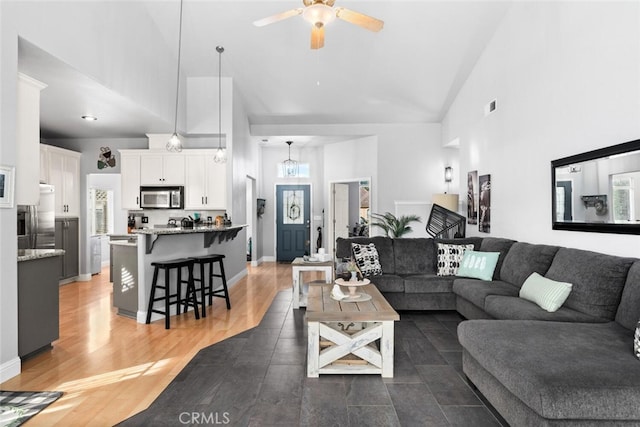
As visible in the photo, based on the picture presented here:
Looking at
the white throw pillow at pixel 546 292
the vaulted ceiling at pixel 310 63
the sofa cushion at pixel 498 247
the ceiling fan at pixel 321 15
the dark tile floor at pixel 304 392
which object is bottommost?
the dark tile floor at pixel 304 392

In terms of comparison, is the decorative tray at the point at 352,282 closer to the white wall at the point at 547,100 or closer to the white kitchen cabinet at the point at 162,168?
the white wall at the point at 547,100

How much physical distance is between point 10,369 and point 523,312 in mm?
3924

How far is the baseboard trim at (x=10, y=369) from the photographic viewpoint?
282 centimetres

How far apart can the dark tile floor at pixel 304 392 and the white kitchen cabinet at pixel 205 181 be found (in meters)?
3.26

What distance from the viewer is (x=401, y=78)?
21.3 ft

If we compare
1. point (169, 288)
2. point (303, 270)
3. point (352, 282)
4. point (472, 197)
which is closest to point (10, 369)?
point (169, 288)

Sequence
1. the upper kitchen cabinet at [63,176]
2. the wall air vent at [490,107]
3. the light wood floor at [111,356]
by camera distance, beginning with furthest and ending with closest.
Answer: the upper kitchen cabinet at [63,176] → the wall air vent at [490,107] → the light wood floor at [111,356]

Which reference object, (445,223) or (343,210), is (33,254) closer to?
(445,223)

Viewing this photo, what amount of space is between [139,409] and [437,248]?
378 centimetres

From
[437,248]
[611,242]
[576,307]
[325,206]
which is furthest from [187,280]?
[325,206]

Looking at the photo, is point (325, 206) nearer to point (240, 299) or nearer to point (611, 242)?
point (240, 299)

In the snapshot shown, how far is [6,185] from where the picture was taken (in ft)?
9.40

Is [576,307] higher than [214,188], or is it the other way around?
[214,188]

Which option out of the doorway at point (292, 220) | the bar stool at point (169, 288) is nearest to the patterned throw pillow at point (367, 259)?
the bar stool at point (169, 288)
